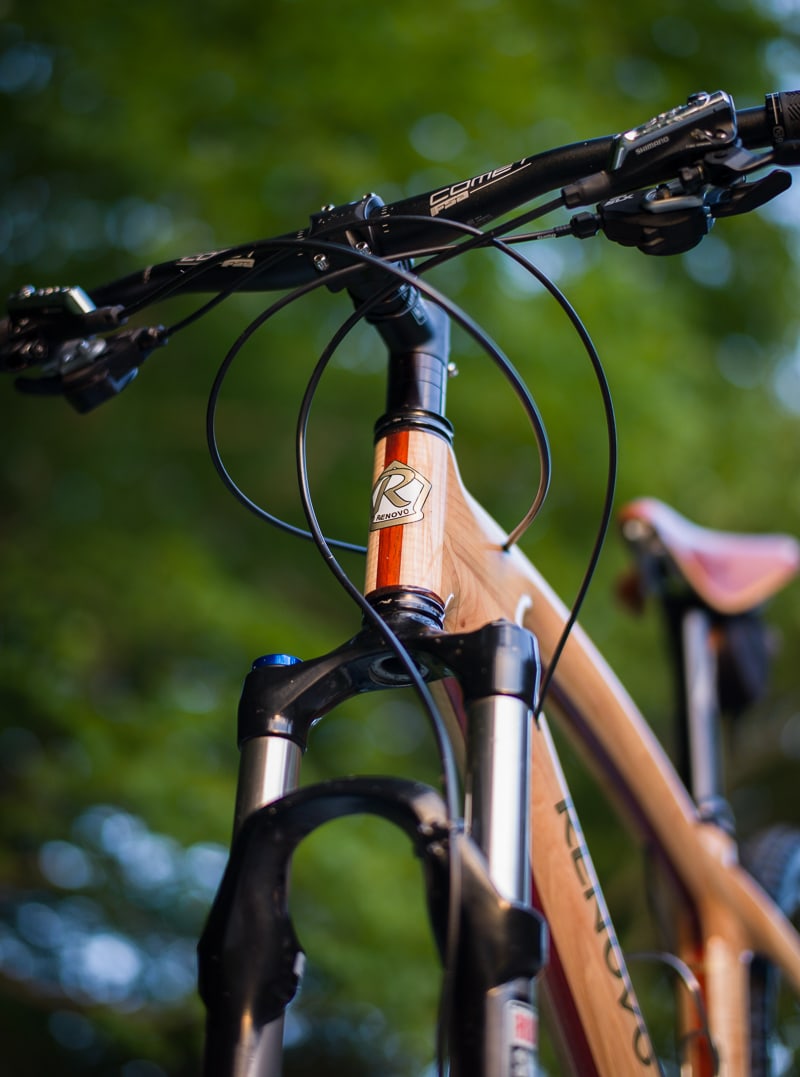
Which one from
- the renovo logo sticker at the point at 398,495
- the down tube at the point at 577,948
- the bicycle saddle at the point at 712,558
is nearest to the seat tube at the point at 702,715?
the bicycle saddle at the point at 712,558

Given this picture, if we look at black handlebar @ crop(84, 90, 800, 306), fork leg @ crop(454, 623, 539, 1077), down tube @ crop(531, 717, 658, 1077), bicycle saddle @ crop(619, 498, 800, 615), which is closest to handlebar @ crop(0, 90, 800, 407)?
black handlebar @ crop(84, 90, 800, 306)

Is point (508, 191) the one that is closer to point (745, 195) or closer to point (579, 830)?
point (745, 195)

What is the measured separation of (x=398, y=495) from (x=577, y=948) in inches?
26.1

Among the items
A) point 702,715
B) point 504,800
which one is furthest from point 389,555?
point 702,715

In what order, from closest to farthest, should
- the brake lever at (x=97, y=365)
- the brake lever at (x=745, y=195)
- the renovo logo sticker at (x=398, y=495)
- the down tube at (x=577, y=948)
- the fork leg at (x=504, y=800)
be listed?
1. the fork leg at (x=504, y=800)
2. the brake lever at (x=745, y=195)
3. the renovo logo sticker at (x=398, y=495)
4. the brake lever at (x=97, y=365)
5. the down tube at (x=577, y=948)

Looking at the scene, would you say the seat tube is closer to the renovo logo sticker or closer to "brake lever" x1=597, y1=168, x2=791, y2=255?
the renovo logo sticker

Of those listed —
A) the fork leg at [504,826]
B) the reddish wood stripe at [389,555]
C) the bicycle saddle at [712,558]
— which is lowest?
the fork leg at [504,826]

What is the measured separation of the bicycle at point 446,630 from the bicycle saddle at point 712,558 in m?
0.83

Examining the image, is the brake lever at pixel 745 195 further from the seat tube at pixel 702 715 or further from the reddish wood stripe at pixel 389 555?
the seat tube at pixel 702 715

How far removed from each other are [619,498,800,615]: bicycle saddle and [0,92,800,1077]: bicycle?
0.83 metres

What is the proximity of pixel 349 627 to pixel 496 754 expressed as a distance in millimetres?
3359

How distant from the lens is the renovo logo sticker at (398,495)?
982 mm

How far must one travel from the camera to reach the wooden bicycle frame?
1027mm

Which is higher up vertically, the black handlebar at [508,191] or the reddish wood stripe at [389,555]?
the black handlebar at [508,191]
